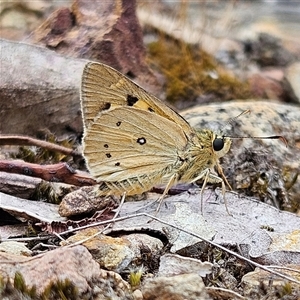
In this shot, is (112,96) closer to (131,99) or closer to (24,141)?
(131,99)

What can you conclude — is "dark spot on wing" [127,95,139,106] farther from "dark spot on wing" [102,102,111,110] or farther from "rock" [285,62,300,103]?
"rock" [285,62,300,103]

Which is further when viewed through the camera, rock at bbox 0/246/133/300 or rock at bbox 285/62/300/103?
rock at bbox 285/62/300/103

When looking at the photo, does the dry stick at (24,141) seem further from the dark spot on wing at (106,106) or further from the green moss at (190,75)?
the green moss at (190,75)

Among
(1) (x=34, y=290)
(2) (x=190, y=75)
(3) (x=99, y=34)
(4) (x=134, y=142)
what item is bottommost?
(2) (x=190, y=75)

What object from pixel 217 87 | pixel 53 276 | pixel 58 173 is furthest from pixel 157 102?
pixel 217 87

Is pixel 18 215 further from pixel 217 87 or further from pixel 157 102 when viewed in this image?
pixel 217 87

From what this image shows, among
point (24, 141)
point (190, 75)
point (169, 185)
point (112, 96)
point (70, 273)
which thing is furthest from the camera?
point (190, 75)

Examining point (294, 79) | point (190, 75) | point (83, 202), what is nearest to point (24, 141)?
point (83, 202)

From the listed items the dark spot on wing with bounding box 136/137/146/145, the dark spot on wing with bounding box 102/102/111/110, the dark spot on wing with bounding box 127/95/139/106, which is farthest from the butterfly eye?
the dark spot on wing with bounding box 102/102/111/110
